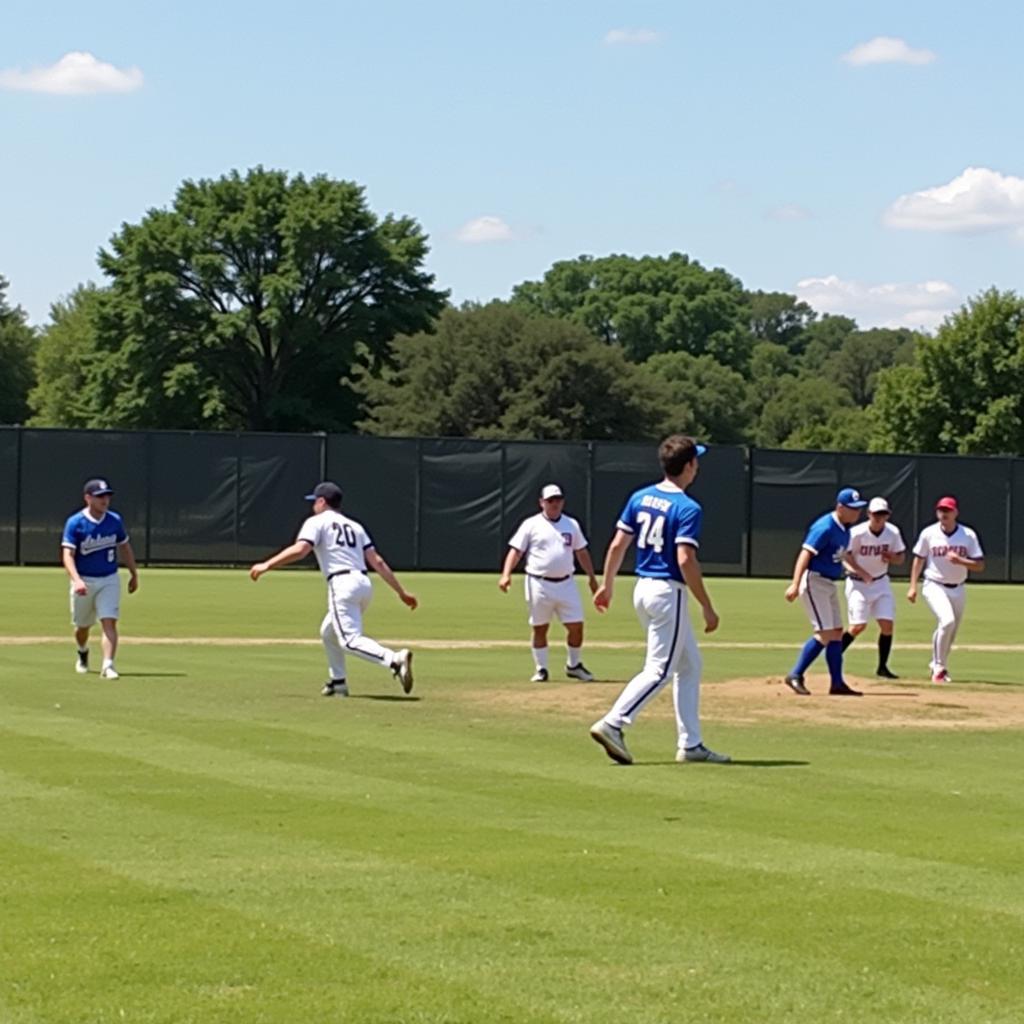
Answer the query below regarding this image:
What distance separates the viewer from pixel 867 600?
18656mm

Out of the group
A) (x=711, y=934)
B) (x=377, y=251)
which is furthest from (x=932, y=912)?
(x=377, y=251)

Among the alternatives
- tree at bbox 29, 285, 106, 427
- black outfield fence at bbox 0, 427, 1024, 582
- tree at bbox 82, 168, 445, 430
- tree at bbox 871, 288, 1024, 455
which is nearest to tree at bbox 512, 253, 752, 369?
tree at bbox 29, 285, 106, 427

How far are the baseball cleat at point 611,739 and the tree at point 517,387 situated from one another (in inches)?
2416

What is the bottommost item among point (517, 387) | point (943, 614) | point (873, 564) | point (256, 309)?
point (943, 614)

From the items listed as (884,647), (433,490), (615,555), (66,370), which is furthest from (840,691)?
(66,370)

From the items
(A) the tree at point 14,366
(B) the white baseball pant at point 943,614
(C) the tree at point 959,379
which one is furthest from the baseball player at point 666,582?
(A) the tree at point 14,366

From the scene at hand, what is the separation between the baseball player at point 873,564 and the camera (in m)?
18.3

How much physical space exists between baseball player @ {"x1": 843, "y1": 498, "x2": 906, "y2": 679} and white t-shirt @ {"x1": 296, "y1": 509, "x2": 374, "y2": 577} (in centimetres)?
509

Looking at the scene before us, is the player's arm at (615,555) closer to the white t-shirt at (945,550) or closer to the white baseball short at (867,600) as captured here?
the white baseball short at (867,600)

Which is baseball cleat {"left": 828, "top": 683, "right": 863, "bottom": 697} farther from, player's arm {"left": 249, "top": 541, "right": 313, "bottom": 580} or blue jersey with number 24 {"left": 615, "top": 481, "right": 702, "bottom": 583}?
blue jersey with number 24 {"left": 615, "top": 481, "right": 702, "bottom": 583}

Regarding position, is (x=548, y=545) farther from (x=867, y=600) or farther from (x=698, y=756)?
(x=698, y=756)

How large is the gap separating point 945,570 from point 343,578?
6.72 metres

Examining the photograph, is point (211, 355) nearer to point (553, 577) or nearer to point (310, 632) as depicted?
point (310, 632)

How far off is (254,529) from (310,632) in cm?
1747
